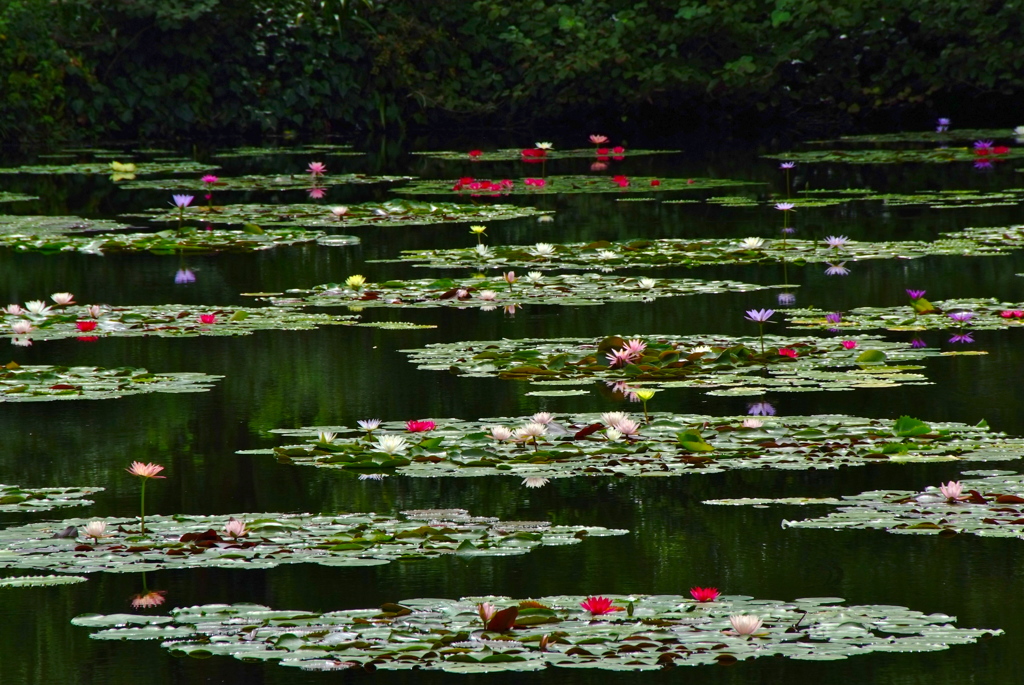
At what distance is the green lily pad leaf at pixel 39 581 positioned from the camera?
2.99m

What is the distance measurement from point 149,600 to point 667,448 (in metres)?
1.39

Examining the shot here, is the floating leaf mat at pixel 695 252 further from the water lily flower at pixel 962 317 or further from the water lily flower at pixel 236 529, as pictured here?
the water lily flower at pixel 236 529

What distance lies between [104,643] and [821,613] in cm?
119

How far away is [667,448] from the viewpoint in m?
3.86

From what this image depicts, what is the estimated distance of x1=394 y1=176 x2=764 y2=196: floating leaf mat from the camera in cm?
1145

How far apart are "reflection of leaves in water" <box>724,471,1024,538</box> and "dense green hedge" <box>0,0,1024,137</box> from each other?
47.1 feet

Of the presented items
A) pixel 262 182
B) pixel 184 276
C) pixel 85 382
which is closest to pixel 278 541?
pixel 85 382

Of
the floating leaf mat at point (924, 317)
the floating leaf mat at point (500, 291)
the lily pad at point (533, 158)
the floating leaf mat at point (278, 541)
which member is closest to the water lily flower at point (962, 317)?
the floating leaf mat at point (924, 317)

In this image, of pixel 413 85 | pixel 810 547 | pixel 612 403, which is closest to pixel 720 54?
pixel 413 85

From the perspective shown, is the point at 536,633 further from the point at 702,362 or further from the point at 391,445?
the point at 702,362

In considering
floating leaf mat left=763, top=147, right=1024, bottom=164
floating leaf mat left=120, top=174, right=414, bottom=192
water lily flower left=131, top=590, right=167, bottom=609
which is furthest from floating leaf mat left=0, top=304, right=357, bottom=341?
floating leaf mat left=763, top=147, right=1024, bottom=164

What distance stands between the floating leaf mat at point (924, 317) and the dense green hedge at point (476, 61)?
1169 cm

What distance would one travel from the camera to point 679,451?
3.83 meters

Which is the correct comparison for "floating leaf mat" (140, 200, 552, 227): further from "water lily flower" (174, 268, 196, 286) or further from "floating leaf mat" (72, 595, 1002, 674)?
"floating leaf mat" (72, 595, 1002, 674)
